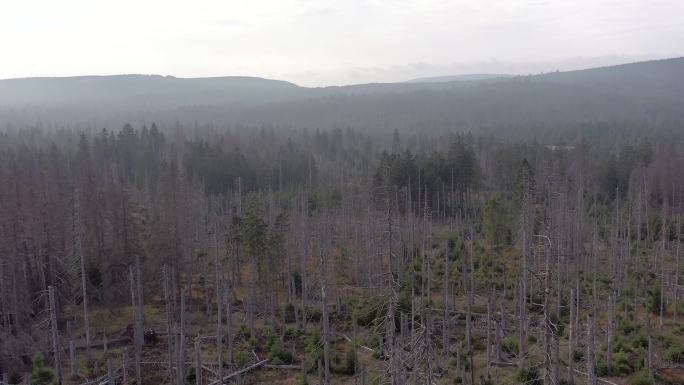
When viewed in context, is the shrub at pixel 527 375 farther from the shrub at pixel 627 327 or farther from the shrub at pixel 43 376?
the shrub at pixel 43 376

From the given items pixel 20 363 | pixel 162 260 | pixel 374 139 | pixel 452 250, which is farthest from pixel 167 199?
pixel 374 139

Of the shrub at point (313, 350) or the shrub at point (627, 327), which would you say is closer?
the shrub at point (313, 350)

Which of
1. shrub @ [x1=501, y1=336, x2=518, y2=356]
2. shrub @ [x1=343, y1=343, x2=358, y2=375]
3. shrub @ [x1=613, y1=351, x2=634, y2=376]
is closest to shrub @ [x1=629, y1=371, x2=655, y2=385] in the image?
shrub @ [x1=613, y1=351, x2=634, y2=376]

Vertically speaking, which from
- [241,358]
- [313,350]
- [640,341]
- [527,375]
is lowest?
[640,341]

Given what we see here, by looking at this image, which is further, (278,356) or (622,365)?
(278,356)

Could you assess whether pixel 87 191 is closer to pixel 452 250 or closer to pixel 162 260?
pixel 162 260

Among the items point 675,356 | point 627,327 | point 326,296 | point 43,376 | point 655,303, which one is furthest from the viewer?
point 655,303

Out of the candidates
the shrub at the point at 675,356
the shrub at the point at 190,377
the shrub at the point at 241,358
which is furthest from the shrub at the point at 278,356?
the shrub at the point at 675,356

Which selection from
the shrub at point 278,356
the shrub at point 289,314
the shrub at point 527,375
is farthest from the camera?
the shrub at point 289,314

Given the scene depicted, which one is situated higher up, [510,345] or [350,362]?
[350,362]

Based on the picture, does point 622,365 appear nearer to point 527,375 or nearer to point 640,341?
point 640,341

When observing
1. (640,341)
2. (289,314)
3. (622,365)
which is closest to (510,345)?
(622,365)
